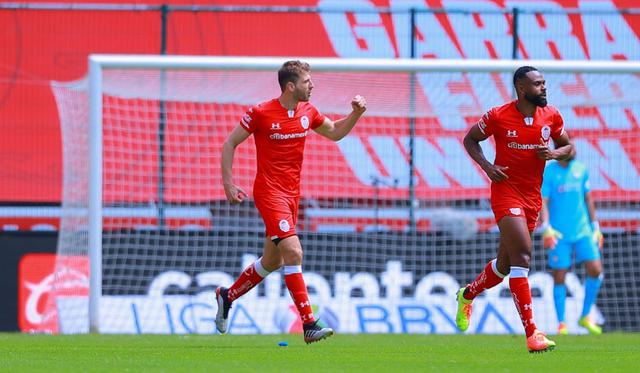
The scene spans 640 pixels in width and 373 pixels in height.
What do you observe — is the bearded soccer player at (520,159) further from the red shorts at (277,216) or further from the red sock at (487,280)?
the red shorts at (277,216)

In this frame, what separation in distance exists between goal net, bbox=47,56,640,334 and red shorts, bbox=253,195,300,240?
13.5ft

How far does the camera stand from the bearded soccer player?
928 centimetres

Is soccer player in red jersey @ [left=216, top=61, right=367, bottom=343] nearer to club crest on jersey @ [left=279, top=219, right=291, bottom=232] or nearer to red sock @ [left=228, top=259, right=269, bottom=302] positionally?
club crest on jersey @ [left=279, top=219, right=291, bottom=232]

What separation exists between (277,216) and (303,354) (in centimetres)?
126

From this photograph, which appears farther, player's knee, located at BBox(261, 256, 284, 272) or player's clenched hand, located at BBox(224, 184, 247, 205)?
player's knee, located at BBox(261, 256, 284, 272)

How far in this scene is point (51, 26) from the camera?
62.6 ft

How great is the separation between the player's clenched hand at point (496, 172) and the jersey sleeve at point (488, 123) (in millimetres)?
287

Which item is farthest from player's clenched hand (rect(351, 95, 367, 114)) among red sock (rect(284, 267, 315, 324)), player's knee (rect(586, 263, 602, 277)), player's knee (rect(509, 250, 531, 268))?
player's knee (rect(586, 263, 602, 277))

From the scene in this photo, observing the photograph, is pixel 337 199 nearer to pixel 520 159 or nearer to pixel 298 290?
pixel 298 290

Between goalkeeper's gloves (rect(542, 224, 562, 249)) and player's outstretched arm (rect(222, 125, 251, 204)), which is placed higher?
player's outstretched arm (rect(222, 125, 251, 204))

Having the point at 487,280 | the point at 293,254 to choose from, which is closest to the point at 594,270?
the point at 487,280

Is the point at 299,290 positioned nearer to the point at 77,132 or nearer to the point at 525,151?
the point at 525,151

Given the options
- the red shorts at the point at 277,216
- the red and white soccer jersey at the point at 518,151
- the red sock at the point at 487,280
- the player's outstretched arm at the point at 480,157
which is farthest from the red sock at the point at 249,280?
the red and white soccer jersey at the point at 518,151

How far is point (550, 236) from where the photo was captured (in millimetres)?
13570
